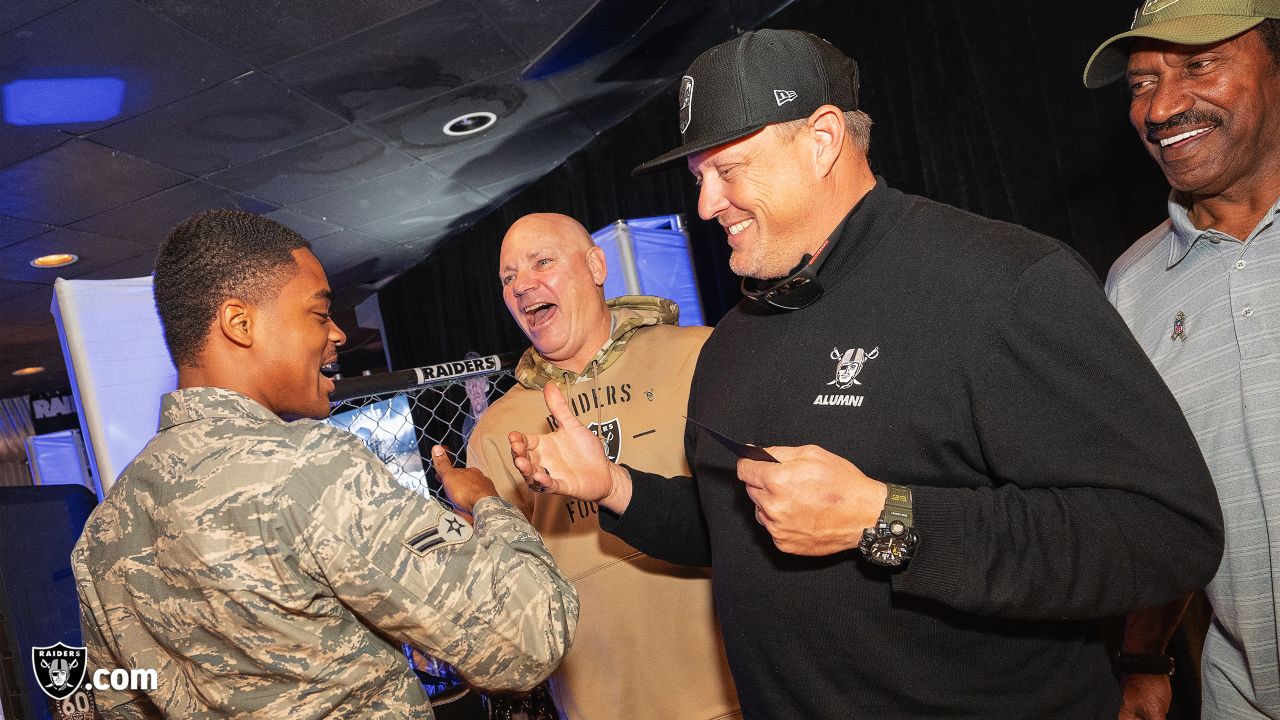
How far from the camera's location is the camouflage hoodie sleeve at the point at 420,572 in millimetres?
1253

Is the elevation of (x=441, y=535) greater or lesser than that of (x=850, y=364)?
lesser

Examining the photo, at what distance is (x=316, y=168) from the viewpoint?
19.1ft

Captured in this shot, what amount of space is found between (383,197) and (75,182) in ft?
7.53

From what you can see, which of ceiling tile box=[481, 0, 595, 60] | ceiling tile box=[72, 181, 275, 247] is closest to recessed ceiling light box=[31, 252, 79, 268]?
ceiling tile box=[72, 181, 275, 247]

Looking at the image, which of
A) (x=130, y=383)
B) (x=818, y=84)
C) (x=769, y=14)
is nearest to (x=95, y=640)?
(x=130, y=383)

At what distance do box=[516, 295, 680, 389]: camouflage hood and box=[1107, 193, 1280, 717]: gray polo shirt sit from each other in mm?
1269

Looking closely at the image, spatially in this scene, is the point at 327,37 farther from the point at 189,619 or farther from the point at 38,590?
the point at 189,619

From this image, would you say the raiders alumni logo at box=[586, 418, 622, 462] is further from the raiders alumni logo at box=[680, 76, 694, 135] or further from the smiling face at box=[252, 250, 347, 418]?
the raiders alumni logo at box=[680, 76, 694, 135]

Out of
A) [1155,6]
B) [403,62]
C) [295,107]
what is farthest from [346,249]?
[1155,6]

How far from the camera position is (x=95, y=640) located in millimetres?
1481

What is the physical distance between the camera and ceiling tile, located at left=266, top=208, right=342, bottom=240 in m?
6.61

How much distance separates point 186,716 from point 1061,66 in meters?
4.21

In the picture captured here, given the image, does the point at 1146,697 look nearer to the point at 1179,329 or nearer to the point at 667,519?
the point at 1179,329

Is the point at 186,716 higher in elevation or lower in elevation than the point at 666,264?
lower
